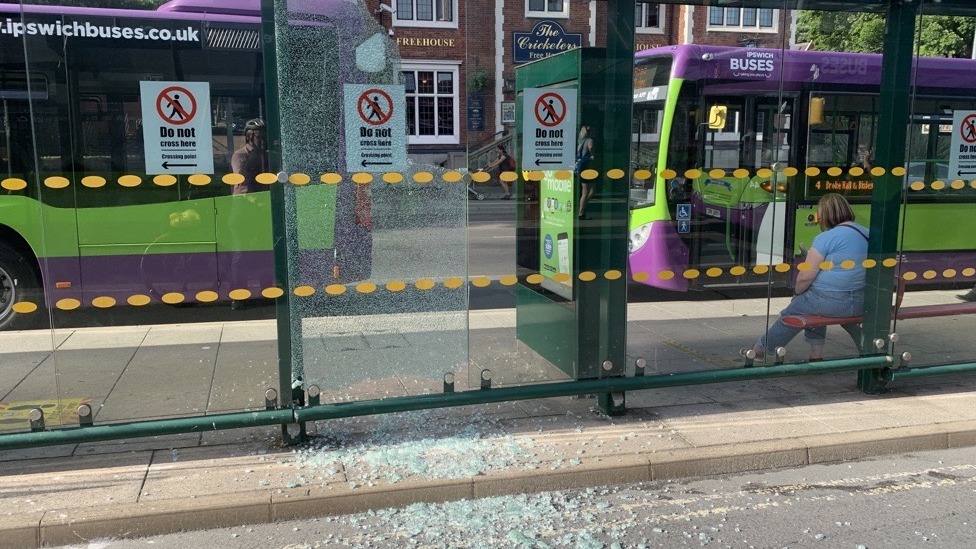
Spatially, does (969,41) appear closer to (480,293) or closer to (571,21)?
(571,21)

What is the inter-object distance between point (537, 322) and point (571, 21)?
2.19m

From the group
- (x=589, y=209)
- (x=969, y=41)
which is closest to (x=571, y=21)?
(x=589, y=209)

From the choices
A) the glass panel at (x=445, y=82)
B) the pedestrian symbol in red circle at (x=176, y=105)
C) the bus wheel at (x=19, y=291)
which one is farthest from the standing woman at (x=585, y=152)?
the bus wheel at (x=19, y=291)

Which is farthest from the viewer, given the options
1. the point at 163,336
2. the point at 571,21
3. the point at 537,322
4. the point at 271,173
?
the point at 537,322

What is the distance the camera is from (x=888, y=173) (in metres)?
5.43

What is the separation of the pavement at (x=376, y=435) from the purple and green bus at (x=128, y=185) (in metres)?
0.40

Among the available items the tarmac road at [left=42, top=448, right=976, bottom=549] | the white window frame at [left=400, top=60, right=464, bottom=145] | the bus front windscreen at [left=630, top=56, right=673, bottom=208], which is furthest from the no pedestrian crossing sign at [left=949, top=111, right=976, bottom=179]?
the white window frame at [left=400, top=60, right=464, bottom=145]

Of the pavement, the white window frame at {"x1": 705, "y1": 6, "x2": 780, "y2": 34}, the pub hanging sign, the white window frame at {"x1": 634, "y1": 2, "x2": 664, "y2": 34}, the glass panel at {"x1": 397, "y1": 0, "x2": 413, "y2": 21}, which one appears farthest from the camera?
the white window frame at {"x1": 705, "y1": 6, "x2": 780, "y2": 34}

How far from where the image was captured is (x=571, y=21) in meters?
5.07

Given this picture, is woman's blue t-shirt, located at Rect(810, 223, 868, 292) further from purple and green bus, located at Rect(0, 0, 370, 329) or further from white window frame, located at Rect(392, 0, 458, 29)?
purple and green bus, located at Rect(0, 0, 370, 329)

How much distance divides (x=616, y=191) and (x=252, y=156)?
2334mm

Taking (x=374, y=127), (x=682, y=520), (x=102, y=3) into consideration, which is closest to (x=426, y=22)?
(x=374, y=127)

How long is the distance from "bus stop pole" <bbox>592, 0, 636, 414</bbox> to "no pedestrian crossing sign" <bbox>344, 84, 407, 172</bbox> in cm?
138

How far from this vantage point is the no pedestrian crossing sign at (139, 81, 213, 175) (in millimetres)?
4086
